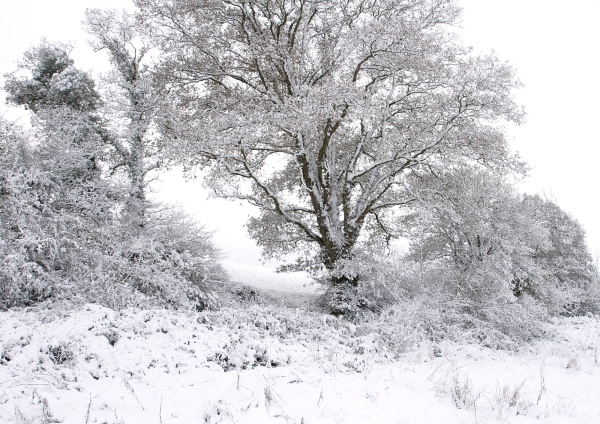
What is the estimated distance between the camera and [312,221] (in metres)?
16.2

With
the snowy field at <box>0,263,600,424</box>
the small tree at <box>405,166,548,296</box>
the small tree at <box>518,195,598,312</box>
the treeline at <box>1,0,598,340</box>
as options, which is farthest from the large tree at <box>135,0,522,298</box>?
the small tree at <box>518,195,598,312</box>

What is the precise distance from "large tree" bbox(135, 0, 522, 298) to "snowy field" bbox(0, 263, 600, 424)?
470 centimetres

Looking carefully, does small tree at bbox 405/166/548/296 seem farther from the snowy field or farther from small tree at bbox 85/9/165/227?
small tree at bbox 85/9/165/227

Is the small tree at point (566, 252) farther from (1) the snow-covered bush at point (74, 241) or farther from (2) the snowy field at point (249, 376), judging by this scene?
(1) the snow-covered bush at point (74, 241)

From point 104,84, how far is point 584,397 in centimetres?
1690

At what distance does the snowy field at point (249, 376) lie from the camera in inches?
177

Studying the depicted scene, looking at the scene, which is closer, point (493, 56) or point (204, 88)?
point (493, 56)

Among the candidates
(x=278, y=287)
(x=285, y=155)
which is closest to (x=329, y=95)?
(x=285, y=155)

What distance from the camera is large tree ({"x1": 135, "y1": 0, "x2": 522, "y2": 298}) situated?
11664 mm

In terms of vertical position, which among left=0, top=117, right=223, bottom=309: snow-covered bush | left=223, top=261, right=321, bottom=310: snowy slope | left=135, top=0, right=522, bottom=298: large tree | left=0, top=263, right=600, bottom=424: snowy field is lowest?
left=0, top=263, right=600, bottom=424: snowy field

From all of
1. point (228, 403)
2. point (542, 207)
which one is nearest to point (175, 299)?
point (228, 403)

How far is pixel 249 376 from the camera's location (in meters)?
5.58

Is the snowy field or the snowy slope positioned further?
the snowy slope

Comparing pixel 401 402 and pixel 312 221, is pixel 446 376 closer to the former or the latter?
pixel 401 402
